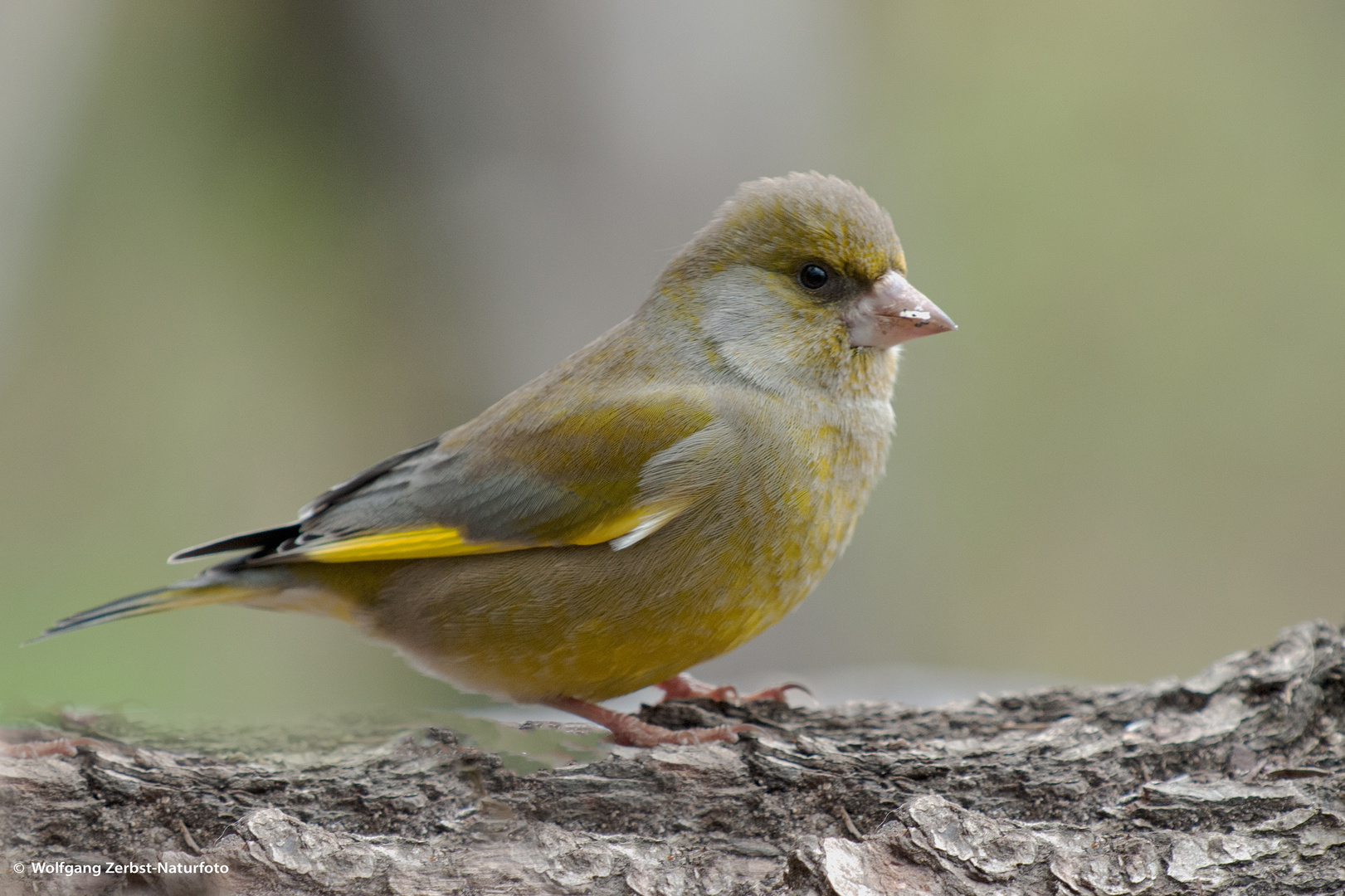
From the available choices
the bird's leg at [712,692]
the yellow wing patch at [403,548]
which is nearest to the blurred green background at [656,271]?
the bird's leg at [712,692]

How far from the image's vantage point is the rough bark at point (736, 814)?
8.22 ft

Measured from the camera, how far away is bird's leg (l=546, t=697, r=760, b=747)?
10.5 feet

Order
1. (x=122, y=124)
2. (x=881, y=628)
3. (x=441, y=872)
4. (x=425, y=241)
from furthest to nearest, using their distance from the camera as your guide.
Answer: (x=122, y=124) < (x=881, y=628) < (x=425, y=241) < (x=441, y=872)

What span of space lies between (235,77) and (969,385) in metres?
6.13

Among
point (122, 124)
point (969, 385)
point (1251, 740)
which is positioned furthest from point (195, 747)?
point (969, 385)

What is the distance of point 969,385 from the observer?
30.0ft

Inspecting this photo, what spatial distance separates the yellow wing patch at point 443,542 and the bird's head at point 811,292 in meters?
0.62

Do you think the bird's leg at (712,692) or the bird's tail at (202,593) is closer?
the bird's tail at (202,593)

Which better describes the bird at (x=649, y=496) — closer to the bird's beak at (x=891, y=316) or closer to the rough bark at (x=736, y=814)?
the bird's beak at (x=891, y=316)

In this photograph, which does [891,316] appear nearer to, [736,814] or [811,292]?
[811,292]

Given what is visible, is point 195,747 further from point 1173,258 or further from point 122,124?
point 1173,258

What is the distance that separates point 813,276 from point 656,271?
6.80 ft

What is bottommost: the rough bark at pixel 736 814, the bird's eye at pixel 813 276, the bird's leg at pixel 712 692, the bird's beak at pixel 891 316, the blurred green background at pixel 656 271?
the rough bark at pixel 736 814

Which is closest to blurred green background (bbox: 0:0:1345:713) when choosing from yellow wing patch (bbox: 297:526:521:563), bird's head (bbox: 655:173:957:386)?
bird's head (bbox: 655:173:957:386)
